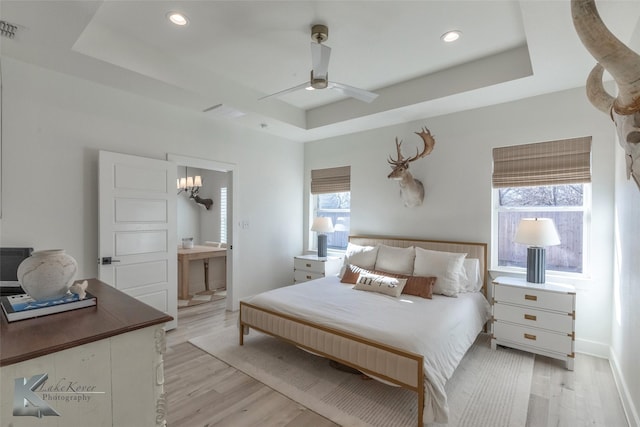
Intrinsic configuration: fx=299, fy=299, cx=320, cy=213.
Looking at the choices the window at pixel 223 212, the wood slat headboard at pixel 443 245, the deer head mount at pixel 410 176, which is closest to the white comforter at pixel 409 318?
the wood slat headboard at pixel 443 245

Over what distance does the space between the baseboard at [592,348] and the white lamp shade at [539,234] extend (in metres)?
1.09

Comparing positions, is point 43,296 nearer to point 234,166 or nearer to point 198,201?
point 234,166

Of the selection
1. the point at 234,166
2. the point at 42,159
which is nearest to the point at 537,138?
the point at 234,166

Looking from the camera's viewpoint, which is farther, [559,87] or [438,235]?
[438,235]

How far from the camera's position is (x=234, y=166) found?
14.4 ft

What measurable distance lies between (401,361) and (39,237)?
131 inches

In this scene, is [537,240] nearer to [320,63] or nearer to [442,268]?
[442,268]

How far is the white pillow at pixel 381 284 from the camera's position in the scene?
317 cm

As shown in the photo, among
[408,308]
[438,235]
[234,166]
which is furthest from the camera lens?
[234,166]

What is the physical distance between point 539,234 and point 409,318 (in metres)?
1.63

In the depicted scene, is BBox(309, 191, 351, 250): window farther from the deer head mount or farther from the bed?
the deer head mount

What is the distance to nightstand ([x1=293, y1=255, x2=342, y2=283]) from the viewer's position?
4555 mm

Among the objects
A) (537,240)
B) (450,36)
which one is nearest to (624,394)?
(537,240)

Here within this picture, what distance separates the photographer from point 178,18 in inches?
94.7
